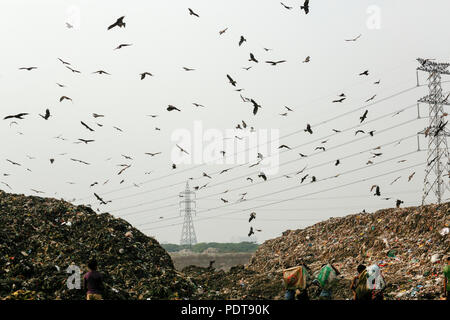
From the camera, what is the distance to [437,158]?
28250 mm

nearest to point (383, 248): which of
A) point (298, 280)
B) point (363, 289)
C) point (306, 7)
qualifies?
point (298, 280)

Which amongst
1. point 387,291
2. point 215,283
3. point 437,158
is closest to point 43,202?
point 215,283

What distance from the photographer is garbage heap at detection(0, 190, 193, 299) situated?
1091 cm

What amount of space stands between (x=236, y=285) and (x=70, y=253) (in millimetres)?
7153

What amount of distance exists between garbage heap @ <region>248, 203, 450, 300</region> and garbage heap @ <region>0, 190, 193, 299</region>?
6075 mm

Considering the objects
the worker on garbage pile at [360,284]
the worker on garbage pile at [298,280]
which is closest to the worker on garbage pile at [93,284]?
the worker on garbage pile at [298,280]

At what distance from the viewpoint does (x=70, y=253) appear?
43.4 feet

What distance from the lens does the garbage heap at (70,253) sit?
10914 millimetres

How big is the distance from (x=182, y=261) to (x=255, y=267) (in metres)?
13.3

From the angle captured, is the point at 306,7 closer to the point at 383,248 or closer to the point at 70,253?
the point at 70,253

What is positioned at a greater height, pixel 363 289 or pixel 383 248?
pixel 383 248

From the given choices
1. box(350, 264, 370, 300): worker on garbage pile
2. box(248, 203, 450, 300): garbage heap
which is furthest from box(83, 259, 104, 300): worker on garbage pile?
box(248, 203, 450, 300): garbage heap

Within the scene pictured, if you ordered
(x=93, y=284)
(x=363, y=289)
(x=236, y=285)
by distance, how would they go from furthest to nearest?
(x=236, y=285), (x=363, y=289), (x=93, y=284)
